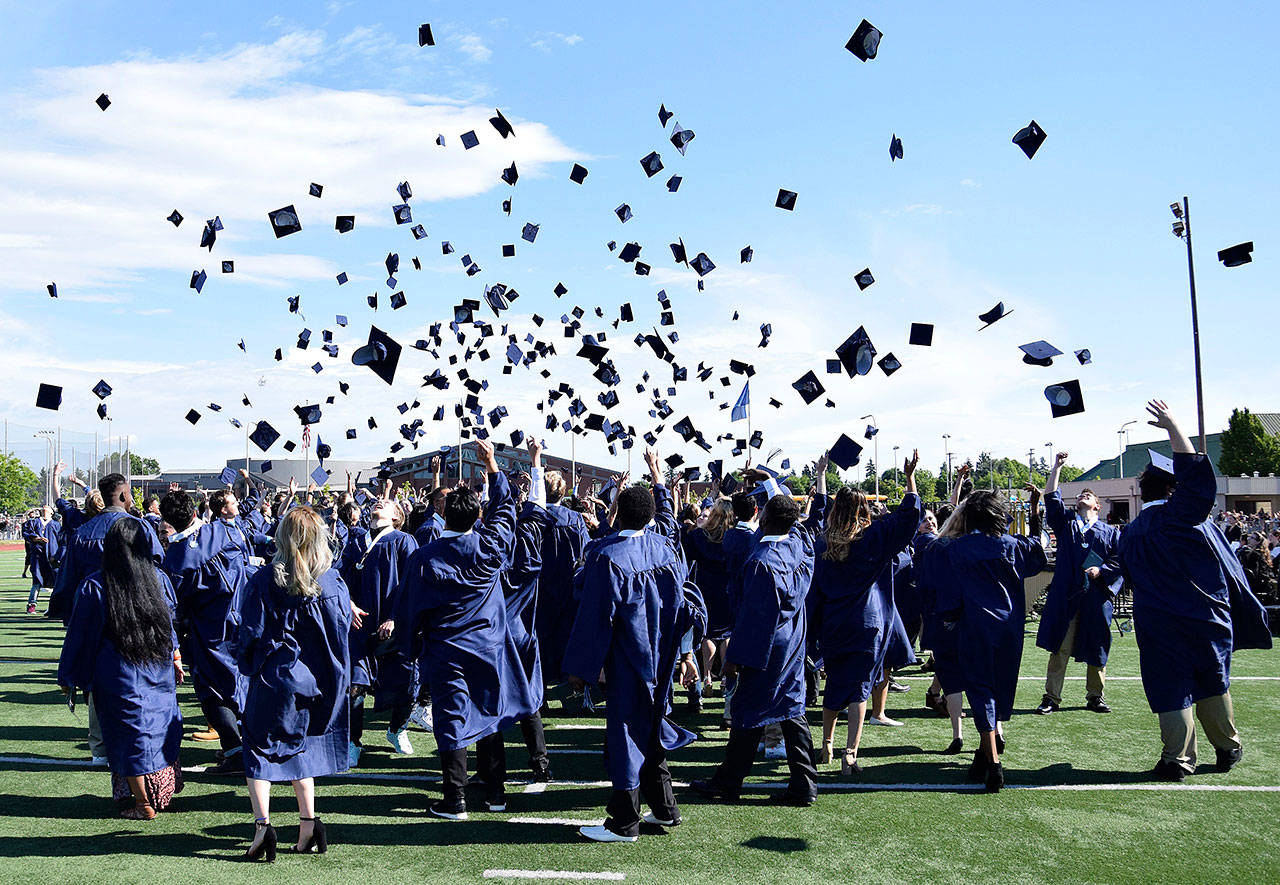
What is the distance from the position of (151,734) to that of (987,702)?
505 centimetres

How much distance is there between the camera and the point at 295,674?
4.98m

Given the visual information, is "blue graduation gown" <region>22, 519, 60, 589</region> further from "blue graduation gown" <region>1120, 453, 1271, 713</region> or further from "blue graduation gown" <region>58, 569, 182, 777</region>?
"blue graduation gown" <region>1120, 453, 1271, 713</region>

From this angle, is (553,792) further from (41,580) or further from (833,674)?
(41,580)

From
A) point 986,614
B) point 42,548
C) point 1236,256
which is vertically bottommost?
point 986,614

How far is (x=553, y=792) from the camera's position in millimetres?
6242

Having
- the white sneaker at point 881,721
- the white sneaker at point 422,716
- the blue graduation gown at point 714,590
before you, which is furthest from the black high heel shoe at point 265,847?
the white sneaker at point 881,721

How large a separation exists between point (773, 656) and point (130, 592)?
3.77 metres

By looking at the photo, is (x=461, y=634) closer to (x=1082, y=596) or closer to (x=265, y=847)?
(x=265, y=847)

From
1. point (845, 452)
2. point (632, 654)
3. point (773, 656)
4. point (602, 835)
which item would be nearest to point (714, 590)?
point (845, 452)

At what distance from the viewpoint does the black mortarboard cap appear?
826 cm

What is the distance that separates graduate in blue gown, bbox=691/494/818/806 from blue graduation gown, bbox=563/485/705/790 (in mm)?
A: 442

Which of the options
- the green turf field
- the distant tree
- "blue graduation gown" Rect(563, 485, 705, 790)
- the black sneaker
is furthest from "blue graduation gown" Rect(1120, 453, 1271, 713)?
the distant tree

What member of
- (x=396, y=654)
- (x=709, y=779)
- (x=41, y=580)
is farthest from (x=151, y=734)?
(x=41, y=580)

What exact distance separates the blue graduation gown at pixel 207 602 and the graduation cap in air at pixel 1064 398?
6797 millimetres
